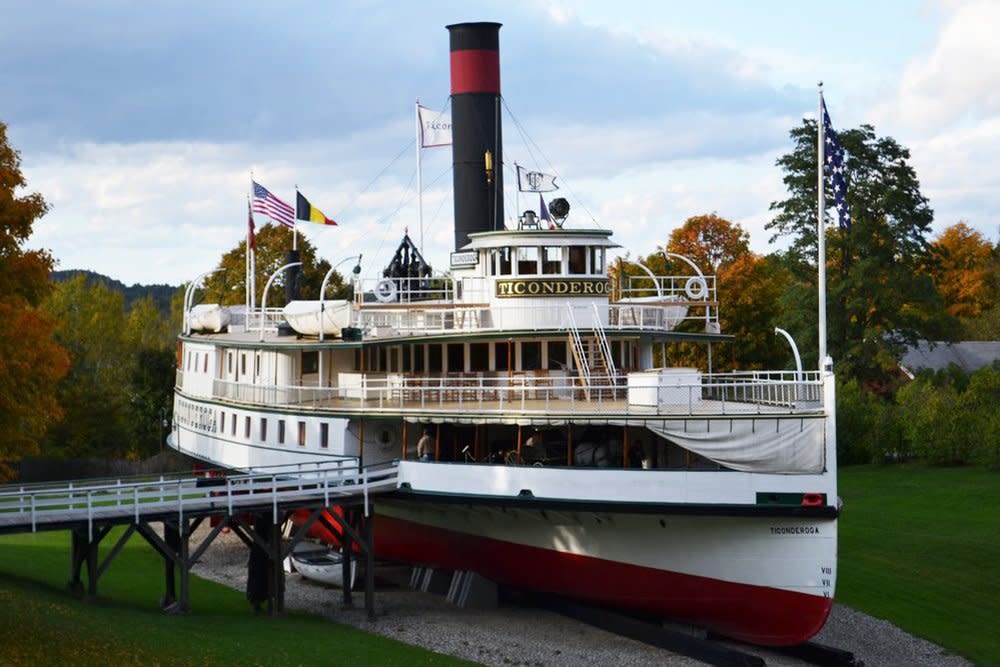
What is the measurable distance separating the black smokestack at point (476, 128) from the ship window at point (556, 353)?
8.79 meters

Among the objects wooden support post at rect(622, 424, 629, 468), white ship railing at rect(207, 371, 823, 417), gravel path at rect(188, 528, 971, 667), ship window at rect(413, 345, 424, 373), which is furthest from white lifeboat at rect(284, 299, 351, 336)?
wooden support post at rect(622, 424, 629, 468)

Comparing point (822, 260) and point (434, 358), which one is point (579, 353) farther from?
point (822, 260)

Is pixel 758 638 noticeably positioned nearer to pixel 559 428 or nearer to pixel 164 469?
pixel 559 428

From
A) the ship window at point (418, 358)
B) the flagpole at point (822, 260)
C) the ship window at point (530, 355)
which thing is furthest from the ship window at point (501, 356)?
the flagpole at point (822, 260)

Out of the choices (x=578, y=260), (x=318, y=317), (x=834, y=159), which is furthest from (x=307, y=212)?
(x=834, y=159)

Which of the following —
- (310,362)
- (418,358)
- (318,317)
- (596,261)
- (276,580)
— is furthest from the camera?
(310,362)

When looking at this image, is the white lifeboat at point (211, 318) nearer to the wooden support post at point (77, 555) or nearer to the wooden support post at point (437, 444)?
the wooden support post at point (437, 444)

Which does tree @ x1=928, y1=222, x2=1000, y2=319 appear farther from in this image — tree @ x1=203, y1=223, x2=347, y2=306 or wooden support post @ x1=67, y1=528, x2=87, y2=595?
wooden support post @ x1=67, y1=528, x2=87, y2=595

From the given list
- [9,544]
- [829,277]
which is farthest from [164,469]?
[829,277]

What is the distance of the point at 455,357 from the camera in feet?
110

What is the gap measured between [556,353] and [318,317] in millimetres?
6288

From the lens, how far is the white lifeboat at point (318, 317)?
113 feet

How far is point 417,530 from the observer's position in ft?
109

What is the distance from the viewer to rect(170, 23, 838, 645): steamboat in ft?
88.6
